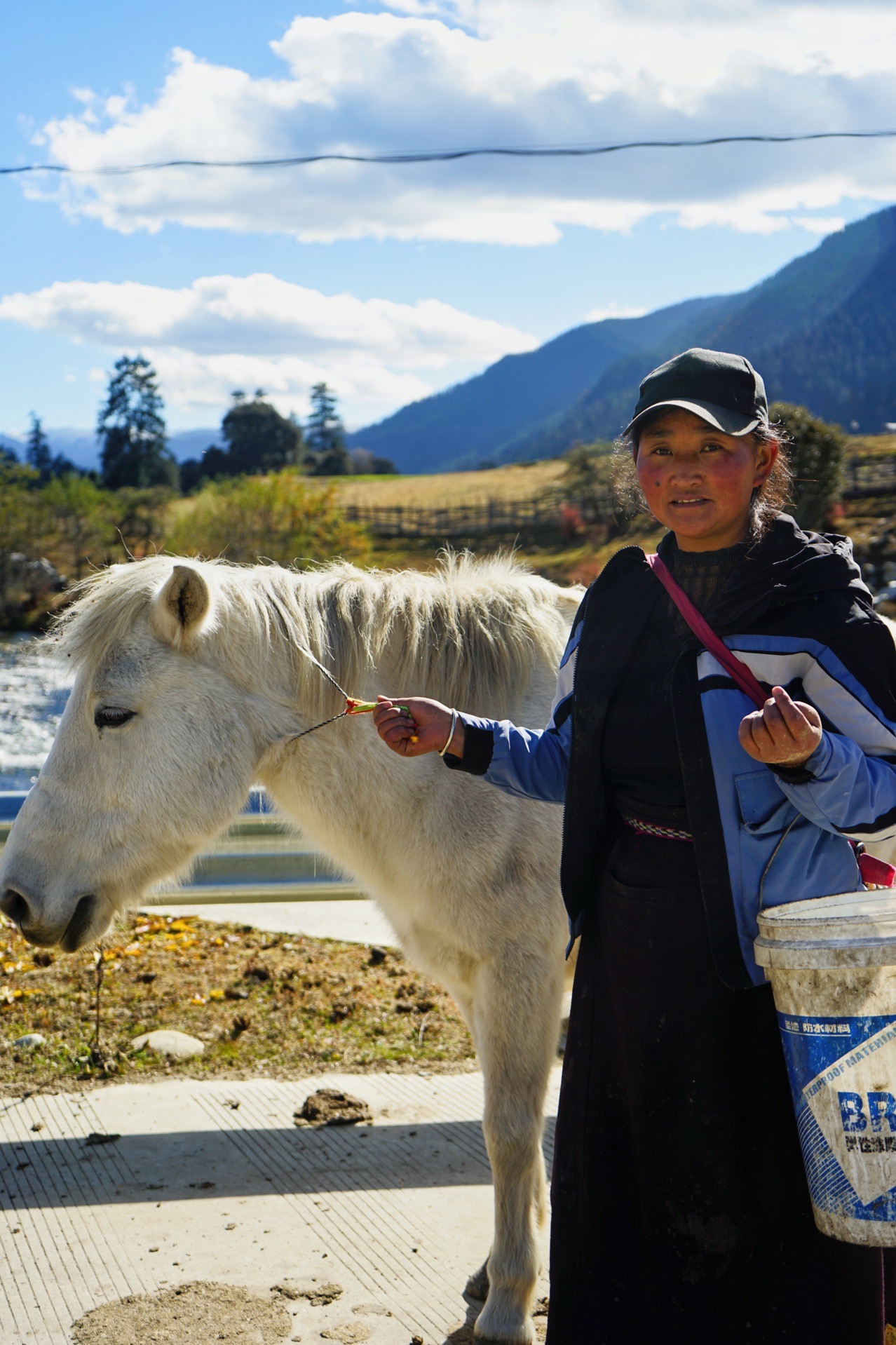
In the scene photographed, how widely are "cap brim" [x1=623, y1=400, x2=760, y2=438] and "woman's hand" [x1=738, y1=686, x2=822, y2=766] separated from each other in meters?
0.51

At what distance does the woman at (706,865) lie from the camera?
1.75 m

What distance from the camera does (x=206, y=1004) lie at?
4.70 meters

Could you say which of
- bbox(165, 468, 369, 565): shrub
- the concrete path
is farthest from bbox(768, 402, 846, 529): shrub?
the concrete path

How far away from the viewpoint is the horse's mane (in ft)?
9.29

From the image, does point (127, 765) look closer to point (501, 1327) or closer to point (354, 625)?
point (354, 625)

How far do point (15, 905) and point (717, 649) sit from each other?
6.59ft

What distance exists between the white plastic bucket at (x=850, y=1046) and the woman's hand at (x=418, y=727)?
820 millimetres

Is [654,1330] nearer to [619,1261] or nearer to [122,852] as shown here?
[619,1261]

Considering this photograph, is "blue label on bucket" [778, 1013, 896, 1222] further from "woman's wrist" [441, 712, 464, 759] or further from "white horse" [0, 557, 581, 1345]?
"white horse" [0, 557, 581, 1345]

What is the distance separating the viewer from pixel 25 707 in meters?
27.8

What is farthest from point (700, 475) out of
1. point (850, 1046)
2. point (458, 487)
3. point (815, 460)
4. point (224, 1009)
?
point (458, 487)

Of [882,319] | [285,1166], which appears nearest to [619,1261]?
[285,1166]

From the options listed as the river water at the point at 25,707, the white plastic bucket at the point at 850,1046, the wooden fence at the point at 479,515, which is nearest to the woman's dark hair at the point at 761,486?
the white plastic bucket at the point at 850,1046

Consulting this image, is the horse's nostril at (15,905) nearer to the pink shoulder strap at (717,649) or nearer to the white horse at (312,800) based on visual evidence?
the white horse at (312,800)
